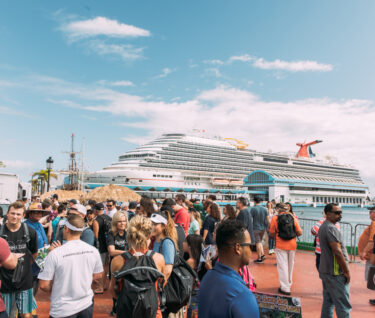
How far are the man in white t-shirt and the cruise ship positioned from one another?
5521cm

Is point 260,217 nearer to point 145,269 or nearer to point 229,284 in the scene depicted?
point 145,269

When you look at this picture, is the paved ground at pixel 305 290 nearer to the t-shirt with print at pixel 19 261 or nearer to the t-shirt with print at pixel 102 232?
the t-shirt with print at pixel 102 232

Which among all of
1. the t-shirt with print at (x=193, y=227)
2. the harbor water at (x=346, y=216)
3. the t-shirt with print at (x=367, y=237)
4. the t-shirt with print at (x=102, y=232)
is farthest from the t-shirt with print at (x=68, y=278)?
the harbor water at (x=346, y=216)

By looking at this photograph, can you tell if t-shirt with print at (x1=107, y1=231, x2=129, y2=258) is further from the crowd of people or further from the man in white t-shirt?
the man in white t-shirt

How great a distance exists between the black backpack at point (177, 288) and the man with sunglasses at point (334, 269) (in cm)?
189

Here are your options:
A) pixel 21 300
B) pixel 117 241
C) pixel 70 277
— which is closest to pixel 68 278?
pixel 70 277

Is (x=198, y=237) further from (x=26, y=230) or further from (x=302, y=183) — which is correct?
(x=302, y=183)

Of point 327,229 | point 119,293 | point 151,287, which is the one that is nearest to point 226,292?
point 151,287

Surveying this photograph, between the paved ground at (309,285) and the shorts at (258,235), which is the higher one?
the shorts at (258,235)

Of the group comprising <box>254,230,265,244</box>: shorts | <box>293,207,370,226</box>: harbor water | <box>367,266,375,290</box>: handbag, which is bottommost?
<box>293,207,370,226</box>: harbor water

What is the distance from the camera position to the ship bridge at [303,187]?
7225 centimetres

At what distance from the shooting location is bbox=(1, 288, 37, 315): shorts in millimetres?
3297

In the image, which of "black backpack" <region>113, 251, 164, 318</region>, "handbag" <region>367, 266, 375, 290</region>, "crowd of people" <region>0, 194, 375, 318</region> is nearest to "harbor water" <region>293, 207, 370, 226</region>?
"handbag" <region>367, 266, 375, 290</region>

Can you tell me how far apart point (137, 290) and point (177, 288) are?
0.75 metres
